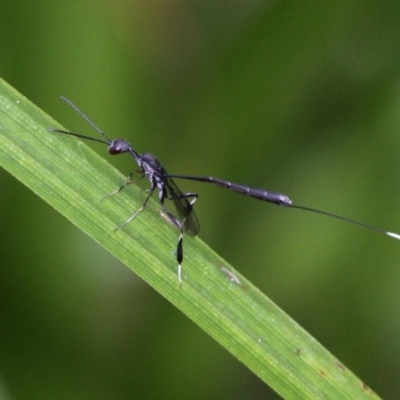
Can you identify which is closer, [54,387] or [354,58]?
[54,387]

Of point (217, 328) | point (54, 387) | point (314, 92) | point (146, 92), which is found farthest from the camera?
point (314, 92)

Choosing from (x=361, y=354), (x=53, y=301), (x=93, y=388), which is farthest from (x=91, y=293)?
(x=361, y=354)

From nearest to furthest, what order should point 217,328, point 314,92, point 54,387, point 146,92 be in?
point 217,328 → point 54,387 → point 146,92 → point 314,92

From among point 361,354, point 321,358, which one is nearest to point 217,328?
A: point 321,358

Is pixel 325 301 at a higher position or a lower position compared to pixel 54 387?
higher

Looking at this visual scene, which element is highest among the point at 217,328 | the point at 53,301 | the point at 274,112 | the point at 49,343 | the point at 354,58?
the point at 354,58

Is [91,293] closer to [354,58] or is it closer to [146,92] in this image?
[146,92]
